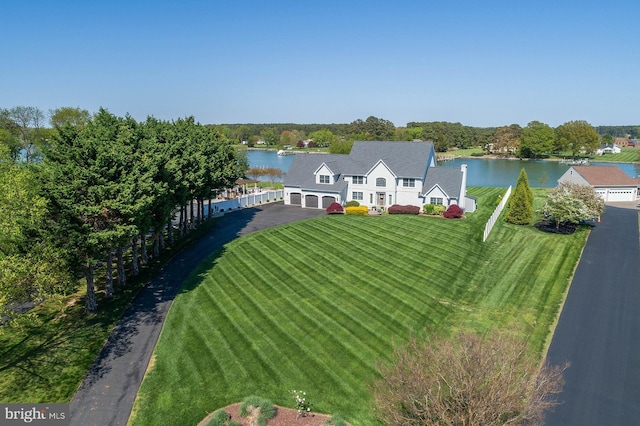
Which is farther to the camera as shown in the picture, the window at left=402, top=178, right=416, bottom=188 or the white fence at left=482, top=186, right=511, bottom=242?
the window at left=402, top=178, right=416, bottom=188

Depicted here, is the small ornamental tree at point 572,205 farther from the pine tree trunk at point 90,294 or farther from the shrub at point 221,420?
the pine tree trunk at point 90,294

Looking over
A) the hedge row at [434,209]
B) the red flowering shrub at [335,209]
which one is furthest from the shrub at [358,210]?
the hedge row at [434,209]

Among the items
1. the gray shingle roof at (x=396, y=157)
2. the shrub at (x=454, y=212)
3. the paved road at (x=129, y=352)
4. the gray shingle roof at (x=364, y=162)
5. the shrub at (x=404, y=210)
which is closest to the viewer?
the paved road at (x=129, y=352)

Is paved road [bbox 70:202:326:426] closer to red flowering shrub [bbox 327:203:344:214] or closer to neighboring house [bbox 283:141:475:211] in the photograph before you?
red flowering shrub [bbox 327:203:344:214]

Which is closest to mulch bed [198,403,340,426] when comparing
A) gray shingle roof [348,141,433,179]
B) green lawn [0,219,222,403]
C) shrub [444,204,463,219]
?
green lawn [0,219,222,403]

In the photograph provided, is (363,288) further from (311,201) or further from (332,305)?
(311,201)
